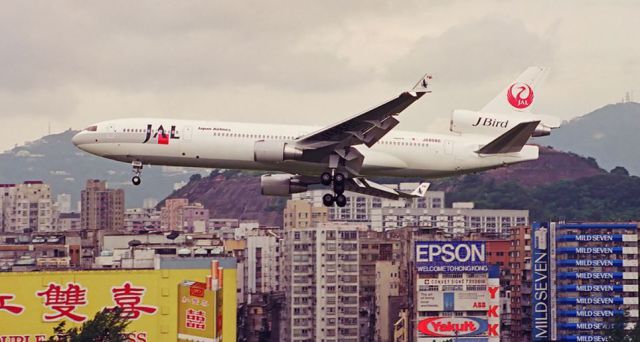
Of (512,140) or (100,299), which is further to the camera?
(100,299)

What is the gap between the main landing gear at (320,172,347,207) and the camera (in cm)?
8900

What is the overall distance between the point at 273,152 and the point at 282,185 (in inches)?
366

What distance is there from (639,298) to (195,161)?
4289 inches

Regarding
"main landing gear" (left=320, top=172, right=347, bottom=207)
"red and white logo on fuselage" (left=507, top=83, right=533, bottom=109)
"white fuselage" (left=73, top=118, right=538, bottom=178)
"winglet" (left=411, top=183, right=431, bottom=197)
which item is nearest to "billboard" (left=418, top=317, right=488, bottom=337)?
"winglet" (left=411, top=183, right=431, bottom=197)

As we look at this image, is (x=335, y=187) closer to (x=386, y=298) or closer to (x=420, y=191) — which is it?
(x=420, y=191)

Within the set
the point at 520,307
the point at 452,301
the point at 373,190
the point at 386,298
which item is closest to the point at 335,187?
the point at 373,190

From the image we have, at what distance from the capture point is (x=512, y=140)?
88125 millimetres

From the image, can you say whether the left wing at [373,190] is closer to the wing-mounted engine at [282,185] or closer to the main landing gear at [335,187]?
the wing-mounted engine at [282,185]

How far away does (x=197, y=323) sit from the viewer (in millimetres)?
132375

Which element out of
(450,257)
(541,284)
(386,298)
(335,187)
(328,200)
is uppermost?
(335,187)

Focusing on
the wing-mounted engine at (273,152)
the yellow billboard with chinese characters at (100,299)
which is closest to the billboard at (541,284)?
the yellow billboard with chinese characters at (100,299)

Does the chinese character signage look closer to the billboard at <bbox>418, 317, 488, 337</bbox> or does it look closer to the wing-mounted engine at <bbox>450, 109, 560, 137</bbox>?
the billboard at <bbox>418, 317, 488, 337</bbox>

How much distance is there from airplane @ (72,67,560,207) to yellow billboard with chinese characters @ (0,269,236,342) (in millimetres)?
45369

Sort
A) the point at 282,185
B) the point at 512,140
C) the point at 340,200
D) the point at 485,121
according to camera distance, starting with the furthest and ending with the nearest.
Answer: the point at 282,185 < the point at 485,121 < the point at 340,200 < the point at 512,140
